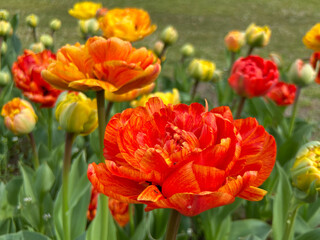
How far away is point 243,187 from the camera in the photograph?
1.44 ft

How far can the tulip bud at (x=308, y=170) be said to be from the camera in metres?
0.67

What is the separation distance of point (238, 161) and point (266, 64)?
937 millimetres

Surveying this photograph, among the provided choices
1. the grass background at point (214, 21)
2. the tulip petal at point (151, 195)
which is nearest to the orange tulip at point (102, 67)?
the tulip petal at point (151, 195)

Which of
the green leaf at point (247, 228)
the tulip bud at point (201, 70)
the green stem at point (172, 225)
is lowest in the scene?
the green leaf at point (247, 228)

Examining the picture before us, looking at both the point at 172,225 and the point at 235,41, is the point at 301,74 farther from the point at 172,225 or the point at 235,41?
the point at 172,225

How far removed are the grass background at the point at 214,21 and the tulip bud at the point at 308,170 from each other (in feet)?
7.38

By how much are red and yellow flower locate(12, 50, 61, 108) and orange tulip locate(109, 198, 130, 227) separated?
1.27 ft

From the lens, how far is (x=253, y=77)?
129 cm

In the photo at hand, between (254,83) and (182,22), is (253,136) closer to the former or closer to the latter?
(254,83)

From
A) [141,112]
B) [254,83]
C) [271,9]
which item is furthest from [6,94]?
[271,9]

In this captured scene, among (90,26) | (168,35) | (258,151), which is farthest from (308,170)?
(90,26)

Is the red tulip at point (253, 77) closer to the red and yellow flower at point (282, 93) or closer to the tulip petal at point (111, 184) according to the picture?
the red and yellow flower at point (282, 93)

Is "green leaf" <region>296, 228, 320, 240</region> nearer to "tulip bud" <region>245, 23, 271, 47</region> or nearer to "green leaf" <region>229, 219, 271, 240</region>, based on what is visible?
"green leaf" <region>229, 219, 271, 240</region>

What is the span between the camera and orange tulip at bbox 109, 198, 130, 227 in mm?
1068
